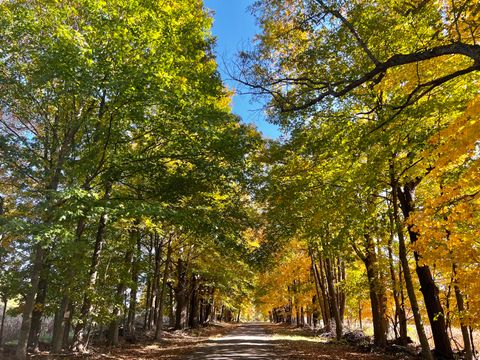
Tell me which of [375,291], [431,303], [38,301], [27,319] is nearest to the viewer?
[27,319]

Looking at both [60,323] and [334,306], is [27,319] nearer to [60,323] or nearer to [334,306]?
[60,323]

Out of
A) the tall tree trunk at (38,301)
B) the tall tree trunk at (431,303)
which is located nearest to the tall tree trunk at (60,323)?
the tall tree trunk at (38,301)

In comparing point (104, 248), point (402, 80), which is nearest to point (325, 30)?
point (402, 80)

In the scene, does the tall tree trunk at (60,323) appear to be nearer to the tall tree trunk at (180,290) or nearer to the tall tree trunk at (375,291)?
the tall tree trunk at (375,291)

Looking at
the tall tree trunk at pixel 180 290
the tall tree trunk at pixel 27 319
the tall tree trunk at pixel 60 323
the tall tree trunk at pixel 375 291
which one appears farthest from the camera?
the tall tree trunk at pixel 180 290

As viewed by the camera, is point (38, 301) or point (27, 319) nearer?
point (27, 319)

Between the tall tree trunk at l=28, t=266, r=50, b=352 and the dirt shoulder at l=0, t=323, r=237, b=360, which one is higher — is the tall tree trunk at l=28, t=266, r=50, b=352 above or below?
above

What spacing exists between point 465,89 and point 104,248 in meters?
14.3

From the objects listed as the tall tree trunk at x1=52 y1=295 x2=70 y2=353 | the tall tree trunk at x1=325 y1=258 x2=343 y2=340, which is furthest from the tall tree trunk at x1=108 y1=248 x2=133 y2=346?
the tall tree trunk at x1=325 y1=258 x2=343 y2=340

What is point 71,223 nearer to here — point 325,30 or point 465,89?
point 325,30

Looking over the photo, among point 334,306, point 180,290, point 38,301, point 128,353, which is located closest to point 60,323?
point 128,353

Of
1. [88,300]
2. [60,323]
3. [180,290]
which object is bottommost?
[60,323]

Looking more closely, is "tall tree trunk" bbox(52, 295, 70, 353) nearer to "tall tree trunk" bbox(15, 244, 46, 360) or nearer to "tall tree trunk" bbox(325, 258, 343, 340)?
"tall tree trunk" bbox(15, 244, 46, 360)

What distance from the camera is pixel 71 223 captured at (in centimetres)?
1148
